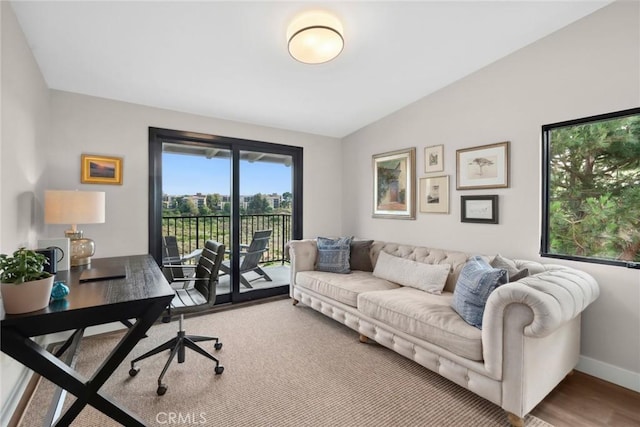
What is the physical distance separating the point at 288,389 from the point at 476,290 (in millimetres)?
1467

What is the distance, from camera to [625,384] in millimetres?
2070

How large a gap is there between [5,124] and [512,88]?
12.2 ft

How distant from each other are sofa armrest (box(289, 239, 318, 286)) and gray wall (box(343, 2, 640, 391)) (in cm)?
115

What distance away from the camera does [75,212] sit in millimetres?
2184

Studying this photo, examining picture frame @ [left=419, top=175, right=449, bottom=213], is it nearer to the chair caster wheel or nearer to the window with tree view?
the window with tree view

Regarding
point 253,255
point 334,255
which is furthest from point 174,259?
point 334,255

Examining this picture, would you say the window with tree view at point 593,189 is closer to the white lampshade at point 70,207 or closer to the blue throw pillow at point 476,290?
the blue throw pillow at point 476,290

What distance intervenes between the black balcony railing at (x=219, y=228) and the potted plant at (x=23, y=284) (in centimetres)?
216

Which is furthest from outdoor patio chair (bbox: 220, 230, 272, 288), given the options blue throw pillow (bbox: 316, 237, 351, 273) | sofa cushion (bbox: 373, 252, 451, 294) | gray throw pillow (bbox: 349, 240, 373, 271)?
sofa cushion (bbox: 373, 252, 451, 294)

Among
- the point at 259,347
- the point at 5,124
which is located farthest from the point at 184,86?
the point at 259,347

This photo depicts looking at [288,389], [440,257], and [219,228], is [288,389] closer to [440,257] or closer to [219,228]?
[440,257]

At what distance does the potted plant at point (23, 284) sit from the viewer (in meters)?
1.16

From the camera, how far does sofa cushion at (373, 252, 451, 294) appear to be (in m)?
2.74

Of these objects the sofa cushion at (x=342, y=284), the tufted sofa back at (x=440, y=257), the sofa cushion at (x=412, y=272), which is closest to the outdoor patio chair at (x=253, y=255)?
the sofa cushion at (x=342, y=284)
